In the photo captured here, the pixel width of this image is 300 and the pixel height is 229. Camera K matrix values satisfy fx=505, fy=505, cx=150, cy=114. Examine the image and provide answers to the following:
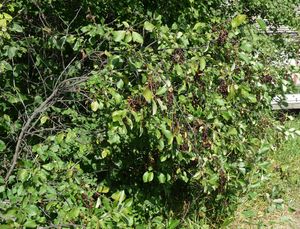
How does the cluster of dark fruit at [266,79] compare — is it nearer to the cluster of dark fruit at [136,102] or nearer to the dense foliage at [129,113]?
the dense foliage at [129,113]

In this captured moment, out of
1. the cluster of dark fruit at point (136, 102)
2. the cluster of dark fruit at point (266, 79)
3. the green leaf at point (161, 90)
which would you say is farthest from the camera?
the cluster of dark fruit at point (266, 79)

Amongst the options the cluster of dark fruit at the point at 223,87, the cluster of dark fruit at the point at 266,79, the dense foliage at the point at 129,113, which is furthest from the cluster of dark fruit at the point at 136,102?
the cluster of dark fruit at the point at 266,79

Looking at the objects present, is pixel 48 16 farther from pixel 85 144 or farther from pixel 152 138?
pixel 152 138

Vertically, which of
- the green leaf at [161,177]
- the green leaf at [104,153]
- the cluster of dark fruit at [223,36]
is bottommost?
the green leaf at [161,177]

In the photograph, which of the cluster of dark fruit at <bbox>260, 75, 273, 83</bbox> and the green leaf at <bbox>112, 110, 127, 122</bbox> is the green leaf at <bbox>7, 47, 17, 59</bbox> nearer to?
the green leaf at <bbox>112, 110, 127, 122</bbox>

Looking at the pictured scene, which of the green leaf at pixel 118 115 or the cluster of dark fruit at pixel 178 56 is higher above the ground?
the cluster of dark fruit at pixel 178 56

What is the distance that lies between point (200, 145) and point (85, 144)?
0.72 metres

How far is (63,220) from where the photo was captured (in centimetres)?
254

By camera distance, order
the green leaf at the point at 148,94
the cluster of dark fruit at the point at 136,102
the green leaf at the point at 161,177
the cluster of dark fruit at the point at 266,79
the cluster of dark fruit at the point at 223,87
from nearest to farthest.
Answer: the green leaf at the point at 148,94 < the cluster of dark fruit at the point at 136,102 < the cluster of dark fruit at the point at 223,87 < the green leaf at the point at 161,177 < the cluster of dark fruit at the point at 266,79

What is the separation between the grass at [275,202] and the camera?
165 inches

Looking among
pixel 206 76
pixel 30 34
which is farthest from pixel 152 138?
pixel 30 34

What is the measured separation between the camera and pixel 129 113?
259 cm

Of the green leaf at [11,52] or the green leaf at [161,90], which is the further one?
the green leaf at [11,52]

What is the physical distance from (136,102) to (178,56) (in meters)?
0.41
